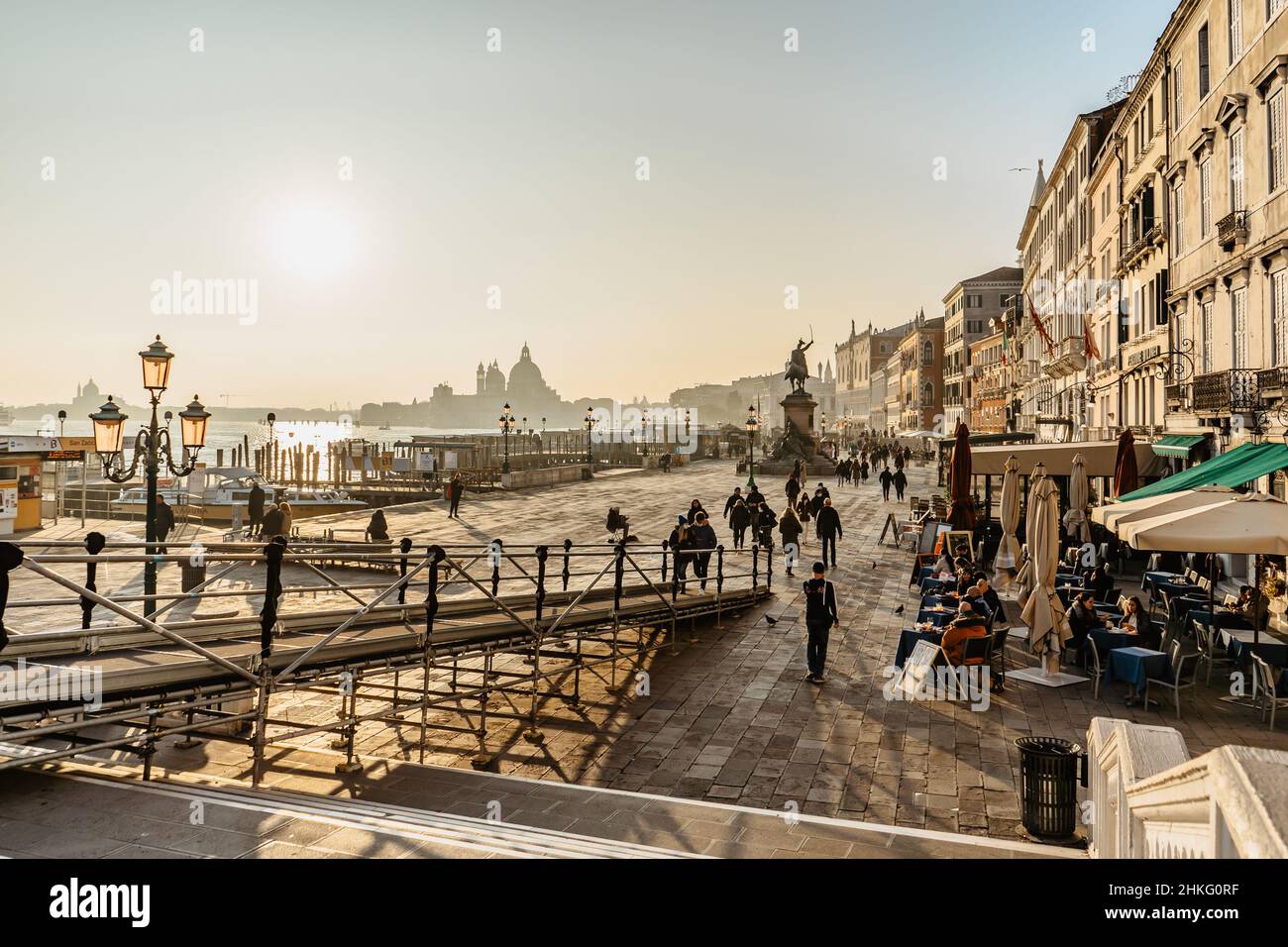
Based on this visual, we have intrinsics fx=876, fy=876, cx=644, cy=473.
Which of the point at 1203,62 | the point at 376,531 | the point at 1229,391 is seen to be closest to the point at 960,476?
the point at 1229,391

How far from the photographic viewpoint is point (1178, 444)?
21375 mm

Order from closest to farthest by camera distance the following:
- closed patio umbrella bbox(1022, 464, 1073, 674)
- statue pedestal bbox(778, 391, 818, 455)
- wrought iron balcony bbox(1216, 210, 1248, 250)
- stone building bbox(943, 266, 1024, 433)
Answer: closed patio umbrella bbox(1022, 464, 1073, 674) → wrought iron balcony bbox(1216, 210, 1248, 250) → statue pedestal bbox(778, 391, 818, 455) → stone building bbox(943, 266, 1024, 433)

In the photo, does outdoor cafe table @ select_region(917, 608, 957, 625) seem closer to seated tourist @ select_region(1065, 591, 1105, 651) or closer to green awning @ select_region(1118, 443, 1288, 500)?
seated tourist @ select_region(1065, 591, 1105, 651)

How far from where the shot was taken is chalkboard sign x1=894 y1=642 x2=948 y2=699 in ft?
34.7

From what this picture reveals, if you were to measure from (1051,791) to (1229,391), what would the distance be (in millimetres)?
14697

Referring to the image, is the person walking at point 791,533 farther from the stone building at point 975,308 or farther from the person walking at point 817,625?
the stone building at point 975,308

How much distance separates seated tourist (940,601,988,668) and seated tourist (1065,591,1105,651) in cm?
179

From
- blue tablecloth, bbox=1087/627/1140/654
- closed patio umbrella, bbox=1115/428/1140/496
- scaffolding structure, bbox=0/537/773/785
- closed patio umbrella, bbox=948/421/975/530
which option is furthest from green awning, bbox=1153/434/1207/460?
scaffolding structure, bbox=0/537/773/785

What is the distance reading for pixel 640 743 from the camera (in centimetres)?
904

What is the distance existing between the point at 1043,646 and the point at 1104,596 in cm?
456

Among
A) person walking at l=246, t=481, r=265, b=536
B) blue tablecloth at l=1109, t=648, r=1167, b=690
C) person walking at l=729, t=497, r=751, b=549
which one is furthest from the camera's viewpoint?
person walking at l=246, t=481, r=265, b=536

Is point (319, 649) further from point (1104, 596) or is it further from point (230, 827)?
point (1104, 596)

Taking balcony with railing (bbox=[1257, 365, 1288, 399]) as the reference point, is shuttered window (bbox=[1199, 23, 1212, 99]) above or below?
above
